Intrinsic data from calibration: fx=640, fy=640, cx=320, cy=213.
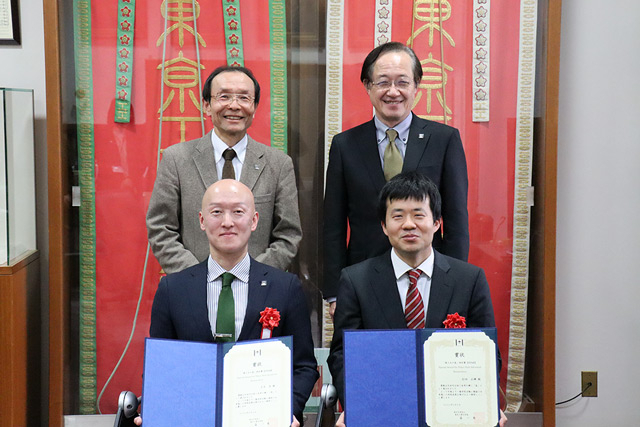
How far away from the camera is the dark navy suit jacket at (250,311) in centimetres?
187

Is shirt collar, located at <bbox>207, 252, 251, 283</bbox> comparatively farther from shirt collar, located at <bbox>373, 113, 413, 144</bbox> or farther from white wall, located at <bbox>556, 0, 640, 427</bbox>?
white wall, located at <bbox>556, 0, 640, 427</bbox>

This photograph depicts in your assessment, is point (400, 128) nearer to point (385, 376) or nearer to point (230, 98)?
point (230, 98)

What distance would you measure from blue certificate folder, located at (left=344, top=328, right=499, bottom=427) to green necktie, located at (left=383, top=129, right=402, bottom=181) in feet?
2.55

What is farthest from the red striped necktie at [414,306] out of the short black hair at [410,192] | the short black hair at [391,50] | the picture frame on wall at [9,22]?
the picture frame on wall at [9,22]

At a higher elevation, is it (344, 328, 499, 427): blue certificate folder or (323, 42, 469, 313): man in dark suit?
(323, 42, 469, 313): man in dark suit

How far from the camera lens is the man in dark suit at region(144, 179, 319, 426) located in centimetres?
184


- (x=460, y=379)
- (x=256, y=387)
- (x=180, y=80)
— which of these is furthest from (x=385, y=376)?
(x=180, y=80)

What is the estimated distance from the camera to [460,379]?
62.7 inches

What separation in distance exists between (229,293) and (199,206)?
0.51 m

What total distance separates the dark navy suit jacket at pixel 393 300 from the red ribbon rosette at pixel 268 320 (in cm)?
19

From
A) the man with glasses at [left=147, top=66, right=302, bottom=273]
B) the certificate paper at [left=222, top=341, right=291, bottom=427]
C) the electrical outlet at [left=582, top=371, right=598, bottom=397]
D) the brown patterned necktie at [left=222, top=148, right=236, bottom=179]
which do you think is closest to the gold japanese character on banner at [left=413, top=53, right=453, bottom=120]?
the man with glasses at [left=147, top=66, right=302, bottom=273]

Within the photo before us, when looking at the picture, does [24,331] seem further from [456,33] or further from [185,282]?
[456,33]

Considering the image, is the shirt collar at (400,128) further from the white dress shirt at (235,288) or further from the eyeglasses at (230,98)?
the white dress shirt at (235,288)

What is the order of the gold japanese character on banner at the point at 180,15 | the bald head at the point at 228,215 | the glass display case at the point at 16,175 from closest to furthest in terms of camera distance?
the bald head at the point at 228,215
the glass display case at the point at 16,175
the gold japanese character on banner at the point at 180,15
